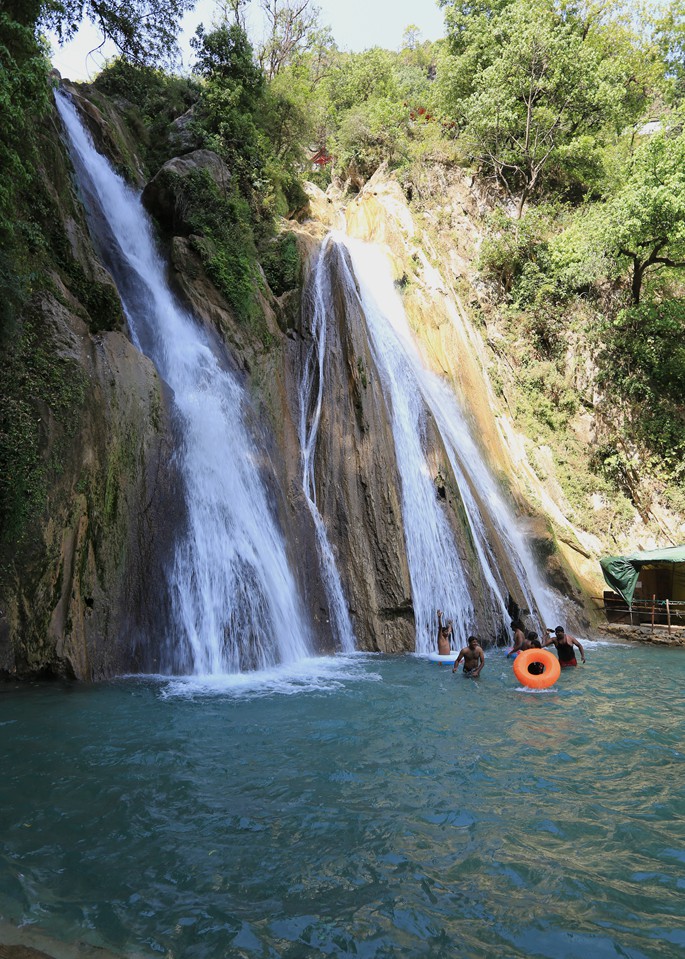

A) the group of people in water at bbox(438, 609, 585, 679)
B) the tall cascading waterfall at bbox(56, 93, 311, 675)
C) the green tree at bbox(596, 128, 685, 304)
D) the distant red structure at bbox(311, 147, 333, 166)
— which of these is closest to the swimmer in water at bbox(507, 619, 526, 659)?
the group of people in water at bbox(438, 609, 585, 679)

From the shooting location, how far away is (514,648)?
13.1 meters

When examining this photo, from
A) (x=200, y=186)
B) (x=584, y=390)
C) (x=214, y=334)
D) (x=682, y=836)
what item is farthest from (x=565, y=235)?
(x=682, y=836)

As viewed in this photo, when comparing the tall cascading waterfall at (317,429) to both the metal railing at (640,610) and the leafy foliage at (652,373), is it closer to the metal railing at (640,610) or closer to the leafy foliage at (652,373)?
the metal railing at (640,610)

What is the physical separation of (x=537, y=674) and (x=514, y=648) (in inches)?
107

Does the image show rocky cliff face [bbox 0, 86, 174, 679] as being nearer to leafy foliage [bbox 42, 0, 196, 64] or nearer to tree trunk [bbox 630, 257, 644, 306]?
leafy foliage [bbox 42, 0, 196, 64]

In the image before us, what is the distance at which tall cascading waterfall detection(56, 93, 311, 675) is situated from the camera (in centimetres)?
1066

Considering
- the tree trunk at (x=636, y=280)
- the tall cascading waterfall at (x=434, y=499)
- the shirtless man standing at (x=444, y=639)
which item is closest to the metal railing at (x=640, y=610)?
the tall cascading waterfall at (x=434, y=499)

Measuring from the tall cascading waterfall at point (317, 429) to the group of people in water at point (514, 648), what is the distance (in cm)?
208

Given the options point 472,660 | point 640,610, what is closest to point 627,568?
point 640,610

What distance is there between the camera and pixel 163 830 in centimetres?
479

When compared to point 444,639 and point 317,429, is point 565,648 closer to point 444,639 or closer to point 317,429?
point 444,639

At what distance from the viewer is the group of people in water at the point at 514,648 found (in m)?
11.0

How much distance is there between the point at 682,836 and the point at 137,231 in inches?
681

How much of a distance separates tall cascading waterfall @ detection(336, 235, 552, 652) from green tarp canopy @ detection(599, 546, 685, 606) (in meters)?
2.39
